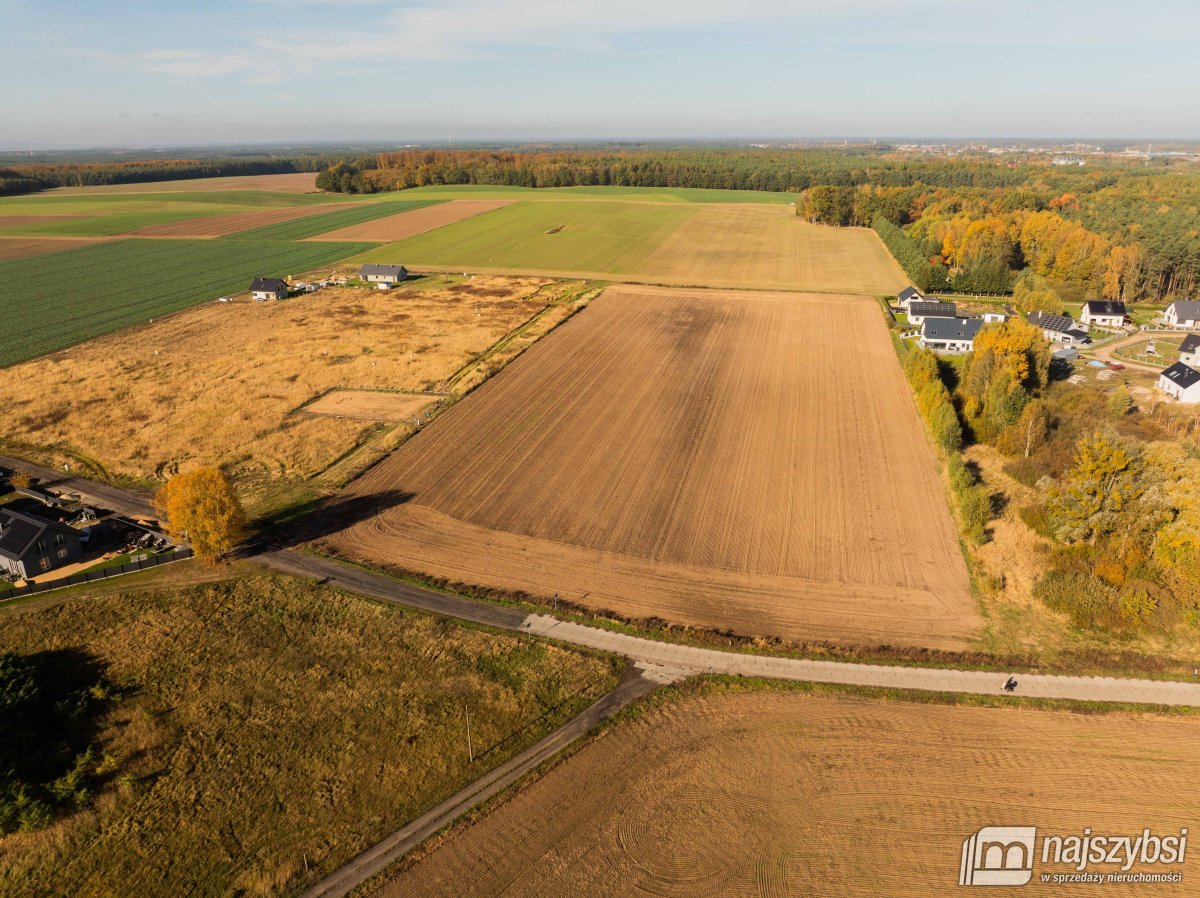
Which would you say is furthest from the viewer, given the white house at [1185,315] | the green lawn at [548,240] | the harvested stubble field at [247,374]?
the green lawn at [548,240]

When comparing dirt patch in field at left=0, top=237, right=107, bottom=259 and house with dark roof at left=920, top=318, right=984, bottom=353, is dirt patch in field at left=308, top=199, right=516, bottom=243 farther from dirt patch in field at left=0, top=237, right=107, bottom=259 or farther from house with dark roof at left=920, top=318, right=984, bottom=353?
house with dark roof at left=920, top=318, right=984, bottom=353

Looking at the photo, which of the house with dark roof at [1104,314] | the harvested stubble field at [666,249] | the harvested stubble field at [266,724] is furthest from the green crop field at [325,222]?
the house with dark roof at [1104,314]

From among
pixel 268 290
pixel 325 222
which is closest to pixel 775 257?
pixel 268 290

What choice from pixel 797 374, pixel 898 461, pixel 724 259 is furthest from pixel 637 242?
pixel 898 461

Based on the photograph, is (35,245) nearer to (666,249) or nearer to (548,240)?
(548,240)

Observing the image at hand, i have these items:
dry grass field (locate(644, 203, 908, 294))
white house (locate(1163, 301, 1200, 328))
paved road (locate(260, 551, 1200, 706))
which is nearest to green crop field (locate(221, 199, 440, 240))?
dry grass field (locate(644, 203, 908, 294))

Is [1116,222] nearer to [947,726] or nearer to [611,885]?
[947,726]

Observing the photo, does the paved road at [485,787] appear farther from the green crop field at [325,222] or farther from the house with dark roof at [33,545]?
the green crop field at [325,222]
